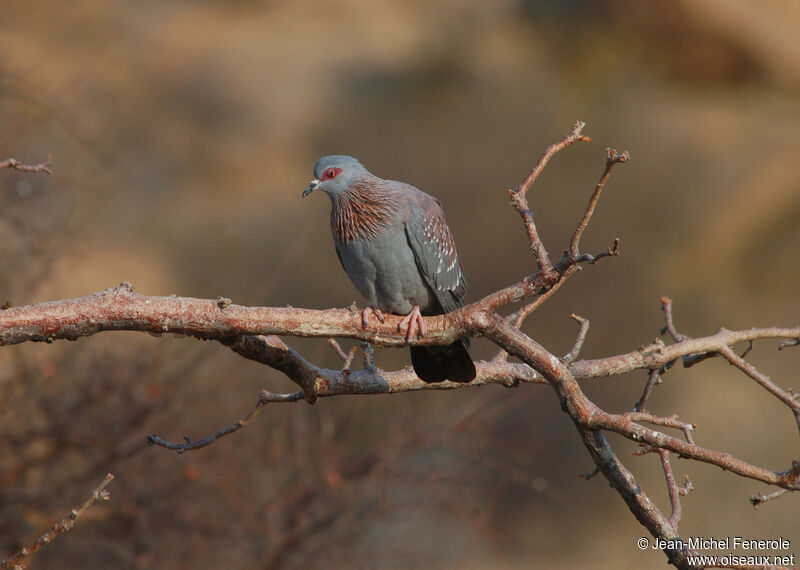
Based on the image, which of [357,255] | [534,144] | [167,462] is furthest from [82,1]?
[357,255]

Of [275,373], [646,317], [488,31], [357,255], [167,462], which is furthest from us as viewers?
[488,31]

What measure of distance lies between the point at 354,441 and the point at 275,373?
761mm

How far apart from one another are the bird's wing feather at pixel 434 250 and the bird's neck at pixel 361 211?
4.5 inches

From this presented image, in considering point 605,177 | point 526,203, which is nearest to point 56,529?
point 526,203

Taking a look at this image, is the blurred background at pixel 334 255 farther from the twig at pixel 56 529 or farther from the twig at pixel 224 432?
the twig at pixel 56 529

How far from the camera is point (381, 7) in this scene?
10023 millimetres

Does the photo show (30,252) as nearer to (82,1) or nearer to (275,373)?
(275,373)

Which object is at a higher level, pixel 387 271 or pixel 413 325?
pixel 387 271

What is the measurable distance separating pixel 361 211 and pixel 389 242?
0.18m

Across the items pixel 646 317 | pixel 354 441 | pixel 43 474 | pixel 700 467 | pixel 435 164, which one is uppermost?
pixel 435 164

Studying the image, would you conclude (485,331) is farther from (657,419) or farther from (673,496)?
(673,496)

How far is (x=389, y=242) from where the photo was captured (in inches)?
124

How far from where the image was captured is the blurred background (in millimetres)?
4422

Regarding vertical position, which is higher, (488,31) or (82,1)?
(82,1)
